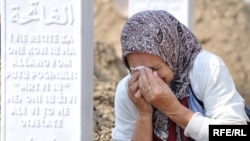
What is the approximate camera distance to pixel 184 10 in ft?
19.9

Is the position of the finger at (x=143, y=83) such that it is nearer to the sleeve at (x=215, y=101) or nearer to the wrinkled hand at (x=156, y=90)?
the wrinkled hand at (x=156, y=90)

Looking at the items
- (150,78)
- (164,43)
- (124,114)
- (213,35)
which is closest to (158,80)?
(150,78)

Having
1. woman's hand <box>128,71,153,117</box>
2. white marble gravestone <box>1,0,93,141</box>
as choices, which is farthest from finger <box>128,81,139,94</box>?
white marble gravestone <box>1,0,93,141</box>

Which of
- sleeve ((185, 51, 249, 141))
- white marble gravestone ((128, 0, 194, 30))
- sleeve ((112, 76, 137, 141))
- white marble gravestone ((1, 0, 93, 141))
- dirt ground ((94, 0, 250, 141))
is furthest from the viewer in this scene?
dirt ground ((94, 0, 250, 141))

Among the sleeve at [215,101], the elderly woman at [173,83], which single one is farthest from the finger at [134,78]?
the sleeve at [215,101]

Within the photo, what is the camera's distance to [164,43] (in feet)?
12.2

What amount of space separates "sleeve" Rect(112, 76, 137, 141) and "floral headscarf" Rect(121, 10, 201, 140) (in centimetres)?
15

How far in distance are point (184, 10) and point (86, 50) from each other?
104cm

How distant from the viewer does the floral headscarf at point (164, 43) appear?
3.70 meters

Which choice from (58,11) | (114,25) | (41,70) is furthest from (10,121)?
(114,25)

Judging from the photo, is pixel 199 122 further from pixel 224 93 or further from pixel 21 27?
pixel 21 27

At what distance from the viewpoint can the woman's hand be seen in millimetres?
3757

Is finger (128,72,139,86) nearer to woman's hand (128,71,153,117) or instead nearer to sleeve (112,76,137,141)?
woman's hand (128,71,153,117)

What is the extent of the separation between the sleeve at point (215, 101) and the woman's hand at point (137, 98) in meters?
0.21
